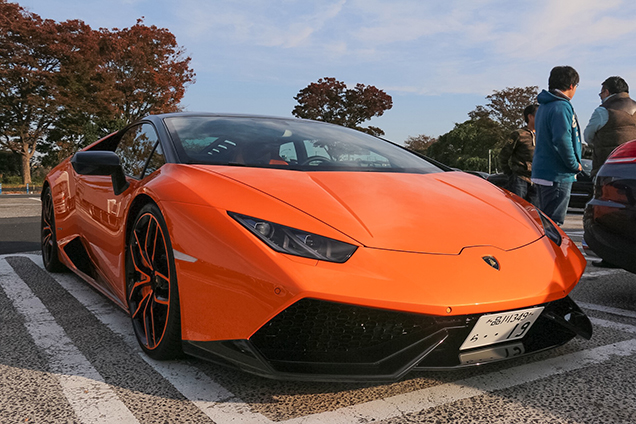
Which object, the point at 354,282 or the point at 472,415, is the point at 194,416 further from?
the point at 472,415

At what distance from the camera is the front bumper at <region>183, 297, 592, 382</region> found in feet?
5.61

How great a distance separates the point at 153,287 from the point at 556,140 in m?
3.28

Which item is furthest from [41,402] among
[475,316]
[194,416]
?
[475,316]

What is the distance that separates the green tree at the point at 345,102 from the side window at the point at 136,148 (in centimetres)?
3901

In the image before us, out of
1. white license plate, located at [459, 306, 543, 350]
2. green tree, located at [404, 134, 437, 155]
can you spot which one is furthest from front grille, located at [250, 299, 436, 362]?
green tree, located at [404, 134, 437, 155]

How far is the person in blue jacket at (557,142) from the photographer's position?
416 centimetres

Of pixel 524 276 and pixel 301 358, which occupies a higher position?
pixel 524 276

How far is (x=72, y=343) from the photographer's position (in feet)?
8.22

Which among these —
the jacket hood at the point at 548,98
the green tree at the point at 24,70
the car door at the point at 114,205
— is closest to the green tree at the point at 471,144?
the green tree at the point at 24,70

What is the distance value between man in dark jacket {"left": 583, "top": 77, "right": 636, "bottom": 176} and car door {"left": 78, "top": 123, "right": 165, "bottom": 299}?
4319mm

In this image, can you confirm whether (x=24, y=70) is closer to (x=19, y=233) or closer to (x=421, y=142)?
(x=19, y=233)

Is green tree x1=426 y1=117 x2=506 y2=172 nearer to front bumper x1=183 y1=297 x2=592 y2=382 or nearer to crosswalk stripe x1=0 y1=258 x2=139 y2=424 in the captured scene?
crosswalk stripe x1=0 y1=258 x2=139 y2=424

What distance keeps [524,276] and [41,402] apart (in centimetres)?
173

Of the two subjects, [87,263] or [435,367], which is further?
[87,263]
